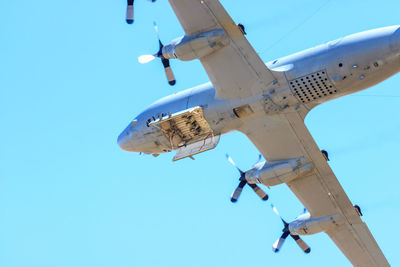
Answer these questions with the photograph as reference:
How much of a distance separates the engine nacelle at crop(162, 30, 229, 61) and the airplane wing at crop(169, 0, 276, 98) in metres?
0.31

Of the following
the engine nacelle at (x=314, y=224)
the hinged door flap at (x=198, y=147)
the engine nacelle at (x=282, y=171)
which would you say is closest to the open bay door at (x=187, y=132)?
the hinged door flap at (x=198, y=147)

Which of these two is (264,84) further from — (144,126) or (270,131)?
(144,126)

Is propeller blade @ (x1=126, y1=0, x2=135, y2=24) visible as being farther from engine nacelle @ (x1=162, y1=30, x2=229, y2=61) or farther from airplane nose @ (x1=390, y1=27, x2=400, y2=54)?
A: airplane nose @ (x1=390, y1=27, x2=400, y2=54)

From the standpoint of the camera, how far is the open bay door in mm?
40938

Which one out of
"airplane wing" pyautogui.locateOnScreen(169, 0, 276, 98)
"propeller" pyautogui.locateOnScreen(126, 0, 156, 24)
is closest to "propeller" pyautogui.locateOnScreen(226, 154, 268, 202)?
"airplane wing" pyautogui.locateOnScreen(169, 0, 276, 98)

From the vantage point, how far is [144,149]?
43.7 metres

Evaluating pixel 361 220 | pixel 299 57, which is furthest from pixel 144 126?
pixel 361 220

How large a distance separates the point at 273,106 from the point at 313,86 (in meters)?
2.38

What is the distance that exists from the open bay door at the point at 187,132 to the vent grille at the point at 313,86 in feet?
17.6

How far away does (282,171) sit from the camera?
40531mm

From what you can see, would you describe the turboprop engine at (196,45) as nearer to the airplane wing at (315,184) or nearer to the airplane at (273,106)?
the airplane at (273,106)

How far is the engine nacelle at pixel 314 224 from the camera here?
42.7 metres

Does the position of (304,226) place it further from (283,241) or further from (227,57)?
(227,57)

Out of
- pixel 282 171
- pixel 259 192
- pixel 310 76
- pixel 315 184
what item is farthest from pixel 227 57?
pixel 315 184
